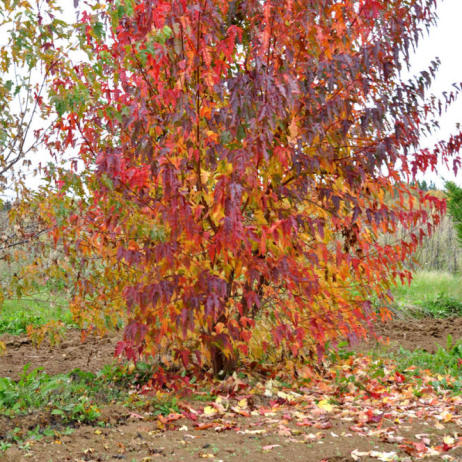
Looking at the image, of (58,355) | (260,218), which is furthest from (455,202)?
(260,218)

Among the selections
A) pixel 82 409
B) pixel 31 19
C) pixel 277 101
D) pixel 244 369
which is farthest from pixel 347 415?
pixel 31 19

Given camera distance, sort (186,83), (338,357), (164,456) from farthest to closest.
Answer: (338,357)
(186,83)
(164,456)

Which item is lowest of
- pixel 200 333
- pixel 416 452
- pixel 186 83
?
pixel 416 452

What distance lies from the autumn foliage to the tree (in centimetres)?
902

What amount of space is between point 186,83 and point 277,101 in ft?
2.86

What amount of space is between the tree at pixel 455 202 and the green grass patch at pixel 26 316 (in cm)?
896

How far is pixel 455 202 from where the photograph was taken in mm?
13375

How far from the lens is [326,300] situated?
16.0 feet

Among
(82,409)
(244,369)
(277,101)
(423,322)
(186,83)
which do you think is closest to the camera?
(277,101)

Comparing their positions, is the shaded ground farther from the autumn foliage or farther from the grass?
the grass

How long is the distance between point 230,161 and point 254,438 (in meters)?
1.79

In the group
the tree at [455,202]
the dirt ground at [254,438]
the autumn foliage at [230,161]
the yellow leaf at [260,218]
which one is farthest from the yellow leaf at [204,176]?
the tree at [455,202]

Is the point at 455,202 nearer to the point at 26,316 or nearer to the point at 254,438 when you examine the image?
the point at 26,316

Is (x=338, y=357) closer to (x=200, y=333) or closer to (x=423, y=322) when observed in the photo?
(x=200, y=333)
